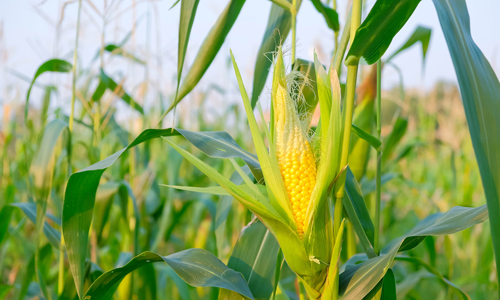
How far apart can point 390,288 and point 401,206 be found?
2753 millimetres

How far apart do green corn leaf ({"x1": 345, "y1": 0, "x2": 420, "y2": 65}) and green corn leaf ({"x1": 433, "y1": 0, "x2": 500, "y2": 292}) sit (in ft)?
0.17

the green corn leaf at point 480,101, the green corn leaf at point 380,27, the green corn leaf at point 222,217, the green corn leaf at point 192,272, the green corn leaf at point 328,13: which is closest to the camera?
the green corn leaf at point 480,101

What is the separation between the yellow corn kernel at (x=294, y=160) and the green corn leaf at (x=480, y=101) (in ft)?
0.71

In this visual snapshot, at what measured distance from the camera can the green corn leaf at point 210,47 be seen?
2.00 feet

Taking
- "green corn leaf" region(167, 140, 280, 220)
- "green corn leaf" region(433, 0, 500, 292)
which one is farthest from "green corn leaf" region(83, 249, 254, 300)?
"green corn leaf" region(433, 0, 500, 292)

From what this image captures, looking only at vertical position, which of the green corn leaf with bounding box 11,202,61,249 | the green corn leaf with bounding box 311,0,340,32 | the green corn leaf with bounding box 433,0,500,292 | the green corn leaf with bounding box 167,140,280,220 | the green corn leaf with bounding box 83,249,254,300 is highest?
the green corn leaf with bounding box 311,0,340,32

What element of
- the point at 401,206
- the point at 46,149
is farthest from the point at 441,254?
the point at 46,149

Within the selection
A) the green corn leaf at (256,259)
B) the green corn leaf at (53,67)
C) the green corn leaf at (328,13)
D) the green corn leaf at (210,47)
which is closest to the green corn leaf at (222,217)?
the green corn leaf at (256,259)

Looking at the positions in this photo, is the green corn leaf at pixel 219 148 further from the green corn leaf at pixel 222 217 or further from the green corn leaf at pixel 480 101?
the green corn leaf at pixel 480 101

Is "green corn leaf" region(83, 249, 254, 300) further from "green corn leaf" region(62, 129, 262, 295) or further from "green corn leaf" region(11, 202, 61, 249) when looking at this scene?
"green corn leaf" region(11, 202, 61, 249)

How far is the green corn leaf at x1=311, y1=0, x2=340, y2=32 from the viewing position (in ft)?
2.26

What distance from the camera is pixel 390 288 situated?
0.59 metres

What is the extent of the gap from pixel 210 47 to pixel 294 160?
0.29m

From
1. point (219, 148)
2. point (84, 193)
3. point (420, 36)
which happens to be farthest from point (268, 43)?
point (84, 193)
